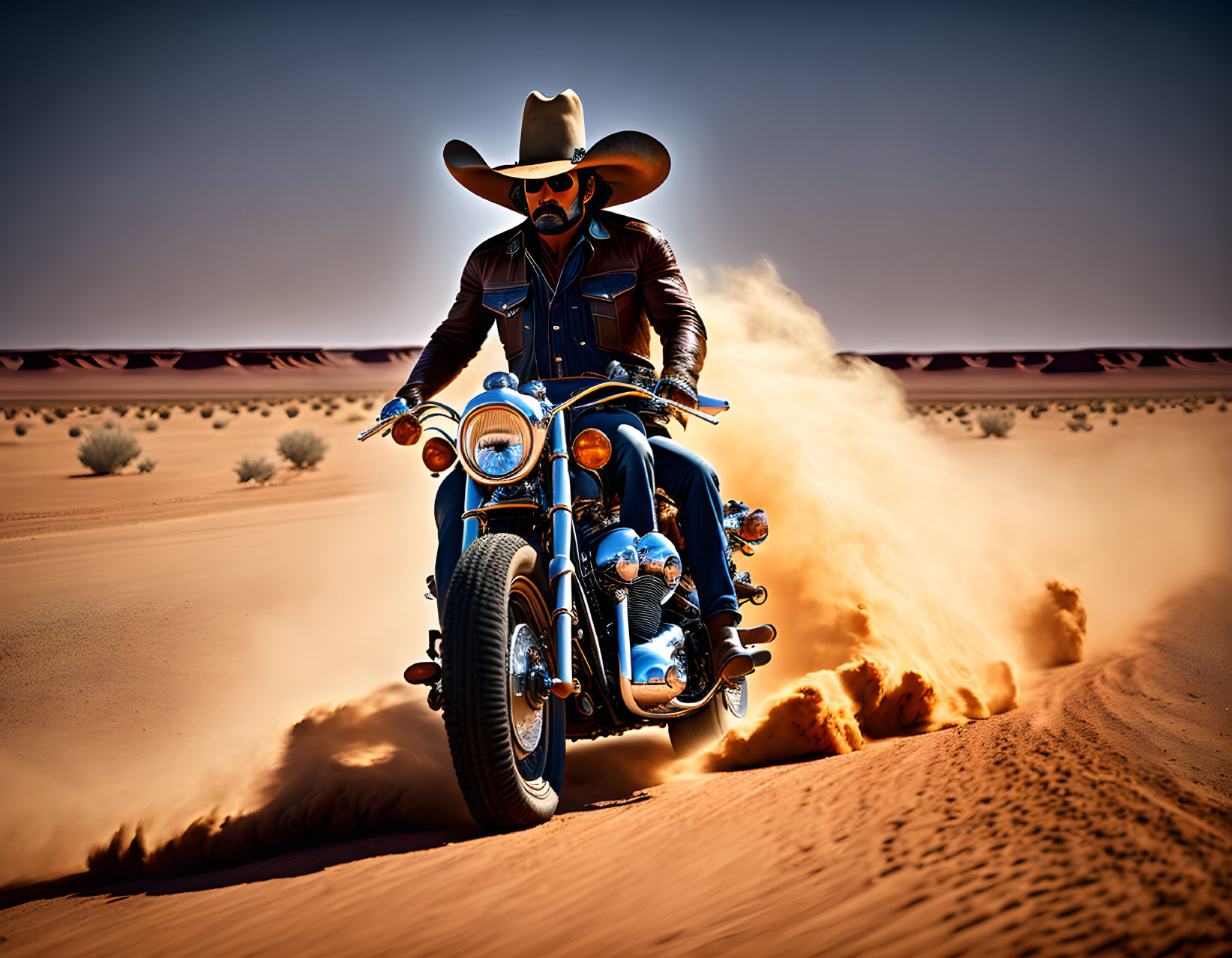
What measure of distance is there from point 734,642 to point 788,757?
2.55 feet

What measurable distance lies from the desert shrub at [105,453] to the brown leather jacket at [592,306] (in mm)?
19656

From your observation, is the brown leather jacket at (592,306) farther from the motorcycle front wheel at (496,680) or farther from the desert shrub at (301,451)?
the desert shrub at (301,451)

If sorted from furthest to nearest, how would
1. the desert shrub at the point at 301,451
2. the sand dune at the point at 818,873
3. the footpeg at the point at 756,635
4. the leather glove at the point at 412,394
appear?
the desert shrub at the point at 301,451
the leather glove at the point at 412,394
the footpeg at the point at 756,635
the sand dune at the point at 818,873

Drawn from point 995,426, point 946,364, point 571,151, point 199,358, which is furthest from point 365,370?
point 571,151

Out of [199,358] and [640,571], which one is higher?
[199,358]

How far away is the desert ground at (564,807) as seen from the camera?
6.69ft

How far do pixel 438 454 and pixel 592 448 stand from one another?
0.67 metres

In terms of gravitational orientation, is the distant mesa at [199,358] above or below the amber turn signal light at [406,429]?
above

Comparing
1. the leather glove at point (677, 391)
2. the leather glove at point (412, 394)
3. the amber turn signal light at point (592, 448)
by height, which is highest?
the leather glove at point (412, 394)

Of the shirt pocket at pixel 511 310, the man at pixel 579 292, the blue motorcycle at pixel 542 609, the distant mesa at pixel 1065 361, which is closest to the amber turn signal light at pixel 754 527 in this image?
the man at pixel 579 292

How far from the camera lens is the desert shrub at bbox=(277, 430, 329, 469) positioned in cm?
2331

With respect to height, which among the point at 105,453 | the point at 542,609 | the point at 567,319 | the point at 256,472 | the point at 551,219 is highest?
the point at 105,453

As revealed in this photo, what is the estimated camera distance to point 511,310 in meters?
4.66

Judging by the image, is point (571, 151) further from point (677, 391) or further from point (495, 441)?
point (495, 441)
